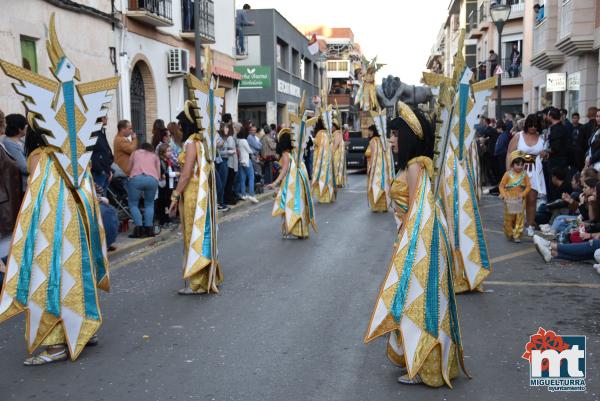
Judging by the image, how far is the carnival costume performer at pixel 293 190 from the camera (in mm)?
10688

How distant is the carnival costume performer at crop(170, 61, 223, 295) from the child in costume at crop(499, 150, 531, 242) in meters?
4.75

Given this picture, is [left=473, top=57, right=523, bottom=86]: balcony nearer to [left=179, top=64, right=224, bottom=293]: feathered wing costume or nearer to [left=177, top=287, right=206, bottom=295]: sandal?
[left=179, top=64, right=224, bottom=293]: feathered wing costume

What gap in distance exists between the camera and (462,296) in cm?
687

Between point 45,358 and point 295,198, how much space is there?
20.0ft

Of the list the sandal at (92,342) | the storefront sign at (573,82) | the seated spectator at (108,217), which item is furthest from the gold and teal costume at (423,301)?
the storefront sign at (573,82)

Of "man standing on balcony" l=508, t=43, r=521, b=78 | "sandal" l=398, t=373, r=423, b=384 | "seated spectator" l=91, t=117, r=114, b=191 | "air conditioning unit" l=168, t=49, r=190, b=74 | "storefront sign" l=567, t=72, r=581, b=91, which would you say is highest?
"man standing on balcony" l=508, t=43, r=521, b=78

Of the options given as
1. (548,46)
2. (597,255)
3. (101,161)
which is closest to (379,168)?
(101,161)

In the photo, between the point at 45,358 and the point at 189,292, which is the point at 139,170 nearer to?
the point at 189,292

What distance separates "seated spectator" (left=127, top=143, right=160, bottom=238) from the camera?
34.0 ft

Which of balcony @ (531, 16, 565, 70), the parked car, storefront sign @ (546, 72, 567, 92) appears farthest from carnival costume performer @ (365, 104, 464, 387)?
the parked car

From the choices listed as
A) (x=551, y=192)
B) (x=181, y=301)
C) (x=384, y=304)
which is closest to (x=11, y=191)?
(x=181, y=301)

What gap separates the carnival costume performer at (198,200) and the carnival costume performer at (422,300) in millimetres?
2927

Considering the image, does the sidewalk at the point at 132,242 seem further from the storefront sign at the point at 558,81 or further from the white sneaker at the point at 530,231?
the storefront sign at the point at 558,81

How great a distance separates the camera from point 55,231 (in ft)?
16.5
